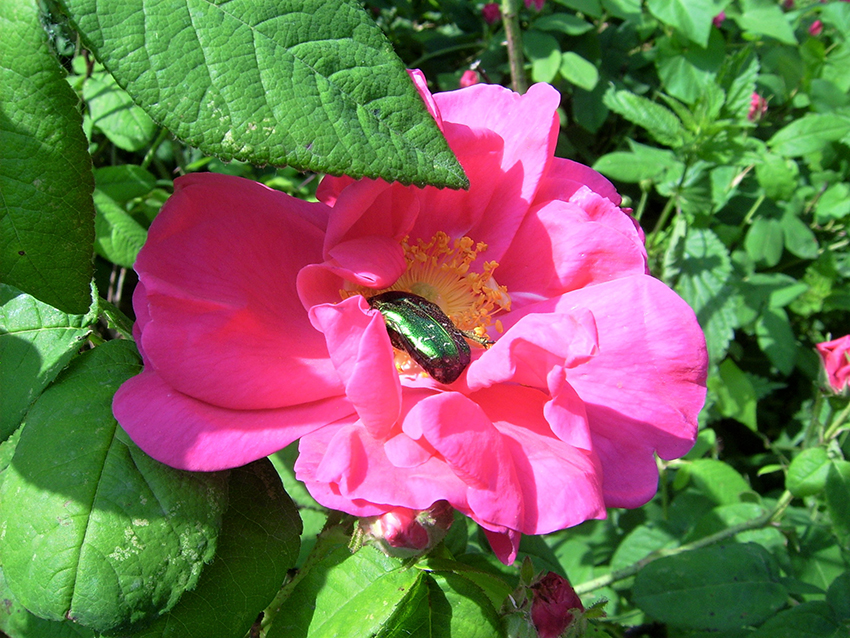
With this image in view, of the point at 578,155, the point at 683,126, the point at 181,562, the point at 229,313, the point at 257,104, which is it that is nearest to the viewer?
the point at 257,104

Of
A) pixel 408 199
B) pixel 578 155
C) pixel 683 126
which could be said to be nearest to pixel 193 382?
pixel 408 199

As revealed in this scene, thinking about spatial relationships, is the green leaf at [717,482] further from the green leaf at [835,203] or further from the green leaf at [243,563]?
the green leaf at [243,563]

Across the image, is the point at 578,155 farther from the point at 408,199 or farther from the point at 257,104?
the point at 257,104

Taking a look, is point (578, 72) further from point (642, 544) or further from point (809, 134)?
point (642, 544)

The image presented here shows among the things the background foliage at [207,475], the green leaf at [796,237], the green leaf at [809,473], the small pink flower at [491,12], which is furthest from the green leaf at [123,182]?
the green leaf at [796,237]

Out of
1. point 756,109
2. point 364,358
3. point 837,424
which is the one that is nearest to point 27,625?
point 364,358
